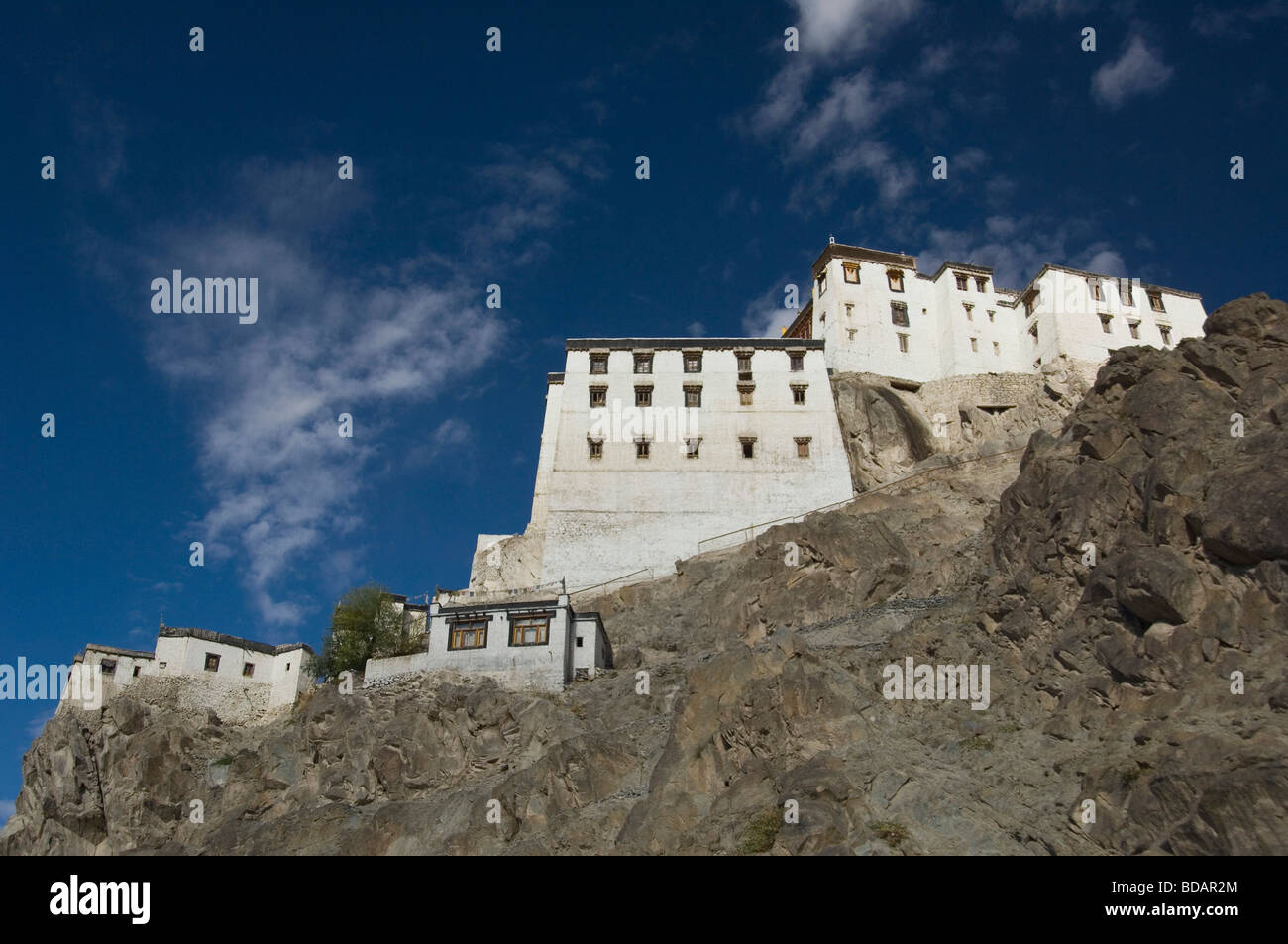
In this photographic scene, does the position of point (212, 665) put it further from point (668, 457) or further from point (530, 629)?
point (668, 457)

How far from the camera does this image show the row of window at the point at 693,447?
61281 mm

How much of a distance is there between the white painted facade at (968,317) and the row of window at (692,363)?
4.17 meters

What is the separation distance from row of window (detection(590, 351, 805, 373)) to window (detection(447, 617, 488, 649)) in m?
22.6

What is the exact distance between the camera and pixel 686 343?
215ft

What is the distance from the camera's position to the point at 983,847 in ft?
83.2

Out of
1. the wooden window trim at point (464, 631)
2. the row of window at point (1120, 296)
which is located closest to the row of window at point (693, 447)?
the wooden window trim at point (464, 631)

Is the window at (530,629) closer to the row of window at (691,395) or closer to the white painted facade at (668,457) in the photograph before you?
the white painted facade at (668,457)

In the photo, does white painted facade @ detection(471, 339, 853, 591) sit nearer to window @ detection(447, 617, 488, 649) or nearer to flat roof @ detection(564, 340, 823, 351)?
flat roof @ detection(564, 340, 823, 351)

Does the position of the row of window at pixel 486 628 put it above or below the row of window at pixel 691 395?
below

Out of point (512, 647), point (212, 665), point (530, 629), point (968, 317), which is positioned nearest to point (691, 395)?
point (968, 317)

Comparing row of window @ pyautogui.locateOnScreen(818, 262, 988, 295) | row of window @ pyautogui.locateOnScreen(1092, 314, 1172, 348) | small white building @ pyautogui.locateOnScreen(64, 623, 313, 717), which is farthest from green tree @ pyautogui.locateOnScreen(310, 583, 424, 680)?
row of window @ pyautogui.locateOnScreen(1092, 314, 1172, 348)

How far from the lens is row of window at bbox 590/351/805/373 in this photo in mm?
64688
